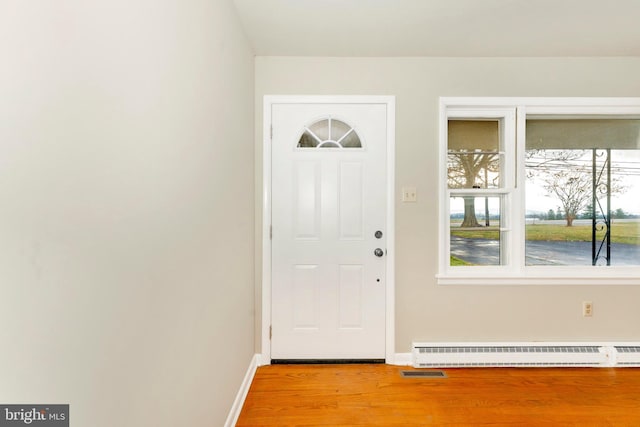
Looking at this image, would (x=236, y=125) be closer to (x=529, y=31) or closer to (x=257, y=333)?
(x=257, y=333)

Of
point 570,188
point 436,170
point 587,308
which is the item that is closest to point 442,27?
point 436,170

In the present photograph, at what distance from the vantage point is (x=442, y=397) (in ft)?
6.64

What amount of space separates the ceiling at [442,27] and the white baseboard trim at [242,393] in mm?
2304

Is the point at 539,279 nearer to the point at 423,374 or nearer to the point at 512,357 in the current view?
the point at 512,357

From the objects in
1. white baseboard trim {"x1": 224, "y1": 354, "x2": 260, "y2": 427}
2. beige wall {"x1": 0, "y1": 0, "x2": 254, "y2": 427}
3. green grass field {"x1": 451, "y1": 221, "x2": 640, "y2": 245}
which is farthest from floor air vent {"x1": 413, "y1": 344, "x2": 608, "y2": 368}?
beige wall {"x1": 0, "y1": 0, "x2": 254, "y2": 427}

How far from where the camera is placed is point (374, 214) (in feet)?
7.95

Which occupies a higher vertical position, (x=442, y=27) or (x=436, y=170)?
(x=442, y=27)

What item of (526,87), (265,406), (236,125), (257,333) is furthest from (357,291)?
(526,87)

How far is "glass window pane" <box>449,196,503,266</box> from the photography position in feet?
8.32

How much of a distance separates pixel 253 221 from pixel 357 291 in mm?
976

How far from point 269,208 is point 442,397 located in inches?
69.3

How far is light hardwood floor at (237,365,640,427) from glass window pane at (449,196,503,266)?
0.84 metres

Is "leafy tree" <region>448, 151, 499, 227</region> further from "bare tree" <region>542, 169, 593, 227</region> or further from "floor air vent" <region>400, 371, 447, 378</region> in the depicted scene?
"floor air vent" <region>400, 371, 447, 378</region>

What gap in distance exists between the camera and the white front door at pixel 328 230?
2416 mm
